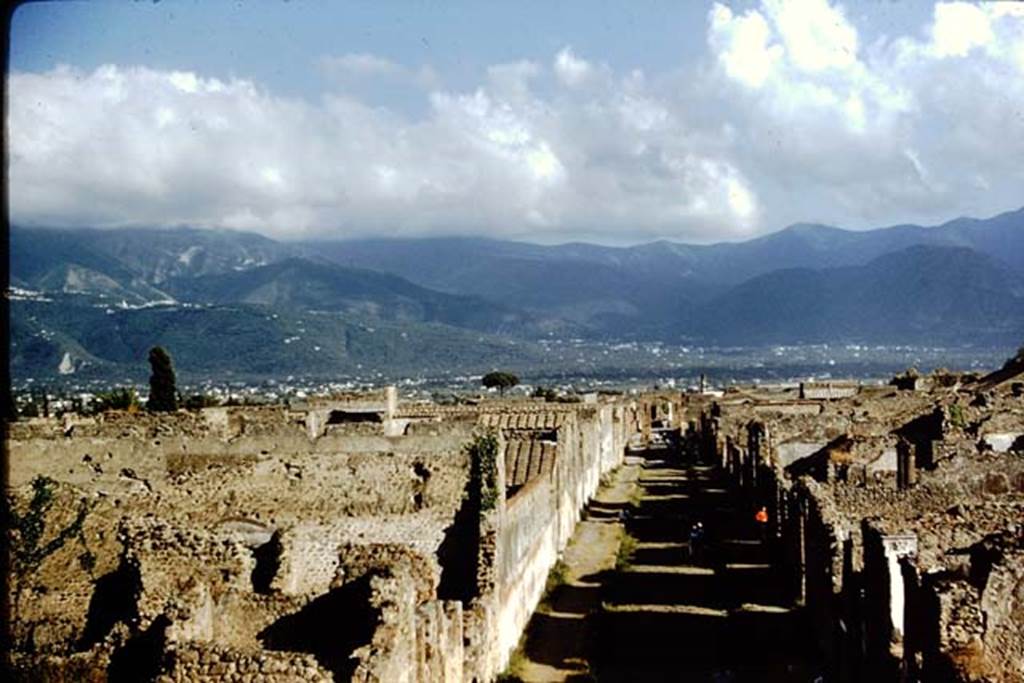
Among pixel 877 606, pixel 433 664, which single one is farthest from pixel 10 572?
pixel 877 606

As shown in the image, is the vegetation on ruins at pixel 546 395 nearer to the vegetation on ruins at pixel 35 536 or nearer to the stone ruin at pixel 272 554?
the stone ruin at pixel 272 554

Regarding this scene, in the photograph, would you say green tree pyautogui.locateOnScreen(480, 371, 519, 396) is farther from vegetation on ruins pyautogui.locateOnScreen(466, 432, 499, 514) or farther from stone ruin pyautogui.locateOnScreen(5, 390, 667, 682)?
vegetation on ruins pyautogui.locateOnScreen(466, 432, 499, 514)

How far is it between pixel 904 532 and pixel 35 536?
48.4ft

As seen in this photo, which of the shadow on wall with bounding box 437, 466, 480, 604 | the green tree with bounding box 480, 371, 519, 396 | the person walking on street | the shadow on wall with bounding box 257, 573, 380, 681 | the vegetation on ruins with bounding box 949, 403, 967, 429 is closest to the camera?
the shadow on wall with bounding box 257, 573, 380, 681

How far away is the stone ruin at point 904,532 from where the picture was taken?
14.8 metres

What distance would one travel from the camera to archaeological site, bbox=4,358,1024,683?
53.1 ft

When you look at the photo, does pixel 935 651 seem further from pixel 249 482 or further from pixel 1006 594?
pixel 249 482

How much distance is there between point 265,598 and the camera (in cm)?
1853

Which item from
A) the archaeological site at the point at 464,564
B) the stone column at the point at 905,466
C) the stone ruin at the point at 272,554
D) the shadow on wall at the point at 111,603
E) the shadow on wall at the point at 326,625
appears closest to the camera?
the archaeological site at the point at 464,564

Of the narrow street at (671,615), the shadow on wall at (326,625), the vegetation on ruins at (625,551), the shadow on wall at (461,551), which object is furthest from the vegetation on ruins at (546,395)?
the shadow on wall at (326,625)

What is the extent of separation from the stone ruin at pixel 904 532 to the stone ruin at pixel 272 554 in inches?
240

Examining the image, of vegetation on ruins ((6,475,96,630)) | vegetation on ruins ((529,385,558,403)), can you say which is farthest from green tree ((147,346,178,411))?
vegetation on ruins ((6,475,96,630))

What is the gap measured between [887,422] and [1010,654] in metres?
30.5

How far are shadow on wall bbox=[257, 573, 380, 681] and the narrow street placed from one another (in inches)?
250
